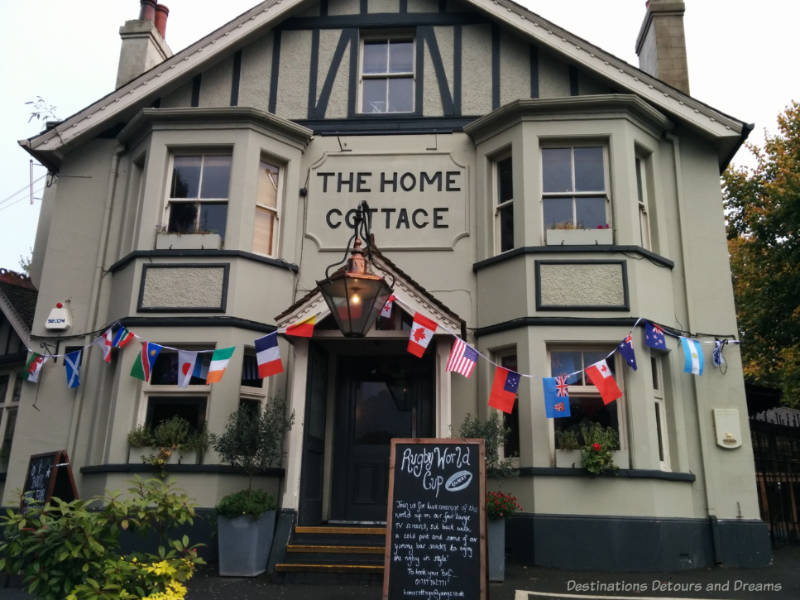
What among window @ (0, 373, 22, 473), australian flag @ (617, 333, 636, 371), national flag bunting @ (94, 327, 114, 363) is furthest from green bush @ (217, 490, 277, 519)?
window @ (0, 373, 22, 473)

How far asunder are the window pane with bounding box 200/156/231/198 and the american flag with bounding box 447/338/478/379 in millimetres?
4628

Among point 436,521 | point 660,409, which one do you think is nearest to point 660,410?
point 660,409

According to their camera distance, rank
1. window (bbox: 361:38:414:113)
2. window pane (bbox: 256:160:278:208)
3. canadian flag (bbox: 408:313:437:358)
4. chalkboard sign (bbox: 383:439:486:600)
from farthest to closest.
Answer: window (bbox: 361:38:414:113)
window pane (bbox: 256:160:278:208)
canadian flag (bbox: 408:313:437:358)
chalkboard sign (bbox: 383:439:486:600)

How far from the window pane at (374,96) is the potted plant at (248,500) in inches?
218

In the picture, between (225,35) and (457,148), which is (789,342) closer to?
(457,148)

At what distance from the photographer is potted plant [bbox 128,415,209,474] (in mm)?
10031

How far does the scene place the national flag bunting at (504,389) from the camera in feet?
31.8

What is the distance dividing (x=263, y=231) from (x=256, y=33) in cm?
365

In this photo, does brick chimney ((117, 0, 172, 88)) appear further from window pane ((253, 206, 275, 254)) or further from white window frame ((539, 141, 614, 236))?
white window frame ((539, 141, 614, 236))

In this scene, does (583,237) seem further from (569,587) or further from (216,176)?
(216,176)

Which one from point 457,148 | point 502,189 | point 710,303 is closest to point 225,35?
point 457,148

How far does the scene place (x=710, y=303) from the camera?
1105cm

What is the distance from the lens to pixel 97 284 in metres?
11.7

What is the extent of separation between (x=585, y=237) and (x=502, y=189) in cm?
170
